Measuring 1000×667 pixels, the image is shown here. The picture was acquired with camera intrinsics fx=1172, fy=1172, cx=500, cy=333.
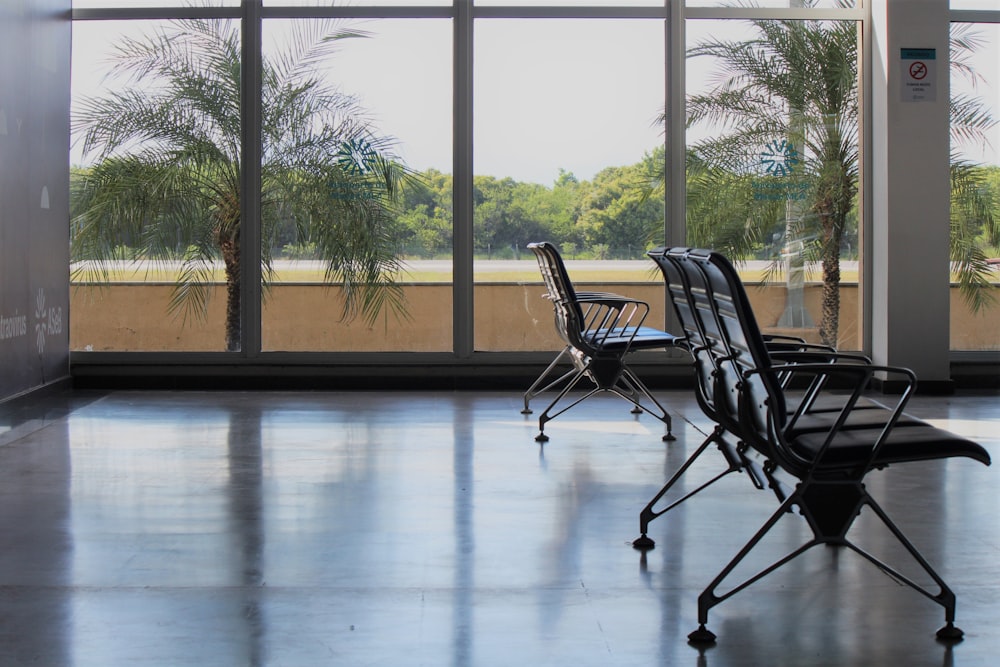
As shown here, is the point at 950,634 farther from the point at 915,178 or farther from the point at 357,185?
the point at 357,185

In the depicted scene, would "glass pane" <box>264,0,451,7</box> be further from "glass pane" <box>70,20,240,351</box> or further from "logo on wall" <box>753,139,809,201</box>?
"logo on wall" <box>753,139,809,201</box>

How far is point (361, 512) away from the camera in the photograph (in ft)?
14.5

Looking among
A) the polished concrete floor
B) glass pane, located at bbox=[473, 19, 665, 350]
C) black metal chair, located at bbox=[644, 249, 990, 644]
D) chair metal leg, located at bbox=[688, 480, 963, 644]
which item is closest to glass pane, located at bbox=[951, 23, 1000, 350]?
glass pane, located at bbox=[473, 19, 665, 350]

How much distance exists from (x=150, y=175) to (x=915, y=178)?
206 inches

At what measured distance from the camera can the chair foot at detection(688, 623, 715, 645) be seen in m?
2.98

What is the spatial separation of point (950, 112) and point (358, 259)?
4303 millimetres

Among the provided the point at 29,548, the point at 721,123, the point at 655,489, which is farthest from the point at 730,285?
the point at 721,123

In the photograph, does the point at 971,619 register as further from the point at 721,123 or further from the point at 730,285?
the point at 721,123

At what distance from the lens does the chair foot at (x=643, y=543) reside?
3.88 meters

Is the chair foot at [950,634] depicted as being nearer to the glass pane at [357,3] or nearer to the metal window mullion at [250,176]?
the metal window mullion at [250,176]

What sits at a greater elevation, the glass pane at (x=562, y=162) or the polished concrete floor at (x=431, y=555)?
the glass pane at (x=562, y=162)

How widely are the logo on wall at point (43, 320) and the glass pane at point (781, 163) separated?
14.4 ft

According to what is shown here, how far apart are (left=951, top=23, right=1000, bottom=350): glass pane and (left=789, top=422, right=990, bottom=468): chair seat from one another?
571 centimetres

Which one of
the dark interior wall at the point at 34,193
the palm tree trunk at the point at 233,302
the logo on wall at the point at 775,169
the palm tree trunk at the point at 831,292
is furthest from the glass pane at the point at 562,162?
the dark interior wall at the point at 34,193
